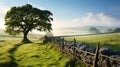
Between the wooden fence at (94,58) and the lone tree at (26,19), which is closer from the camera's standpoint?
the wooden fence at (94,58)

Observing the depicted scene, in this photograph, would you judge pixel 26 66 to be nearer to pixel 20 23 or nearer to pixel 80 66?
pixel 80 66

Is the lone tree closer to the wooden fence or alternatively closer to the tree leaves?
the tree leaves

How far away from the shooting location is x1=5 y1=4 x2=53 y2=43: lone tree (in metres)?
78.8

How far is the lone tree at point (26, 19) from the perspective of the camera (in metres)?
78.8

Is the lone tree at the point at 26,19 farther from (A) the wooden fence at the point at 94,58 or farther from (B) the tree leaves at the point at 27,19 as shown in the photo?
(A) the wooden fence at the point at 94,58

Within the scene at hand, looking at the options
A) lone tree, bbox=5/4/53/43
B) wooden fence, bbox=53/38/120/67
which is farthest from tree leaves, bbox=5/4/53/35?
wooden fence, bbox=53/38/120/67

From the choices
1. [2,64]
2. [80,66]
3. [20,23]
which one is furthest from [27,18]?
[80,66]

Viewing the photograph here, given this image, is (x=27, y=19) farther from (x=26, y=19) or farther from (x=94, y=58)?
(x=94, y=58)

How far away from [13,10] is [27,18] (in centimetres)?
564

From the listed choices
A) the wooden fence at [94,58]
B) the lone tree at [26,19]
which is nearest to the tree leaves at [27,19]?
the lone tree at [26,19]

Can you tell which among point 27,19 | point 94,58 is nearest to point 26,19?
point 27,19

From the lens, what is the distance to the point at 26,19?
8050 cm

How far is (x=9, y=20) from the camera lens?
260 feet

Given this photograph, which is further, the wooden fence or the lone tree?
the lone tree
